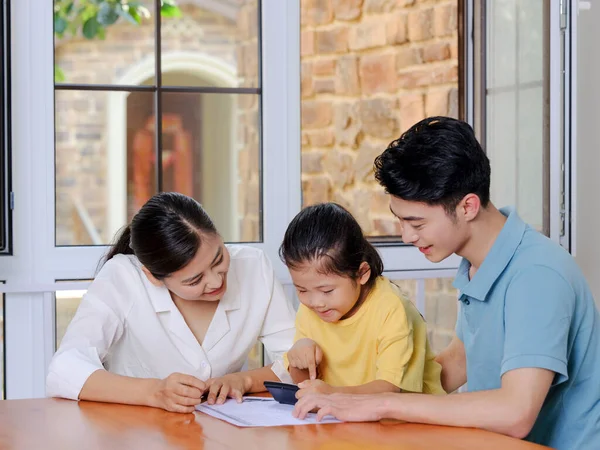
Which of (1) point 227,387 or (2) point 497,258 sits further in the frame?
(1) point 227,387

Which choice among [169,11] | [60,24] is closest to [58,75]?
[60,24]

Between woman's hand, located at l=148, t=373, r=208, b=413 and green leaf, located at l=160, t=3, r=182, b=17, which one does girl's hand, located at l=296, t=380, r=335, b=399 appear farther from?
green leaf, located at l=160, t=3, r=182, b=17

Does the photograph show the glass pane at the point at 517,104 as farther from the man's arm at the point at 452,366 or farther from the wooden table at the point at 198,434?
the wooden table at the point at 198,434

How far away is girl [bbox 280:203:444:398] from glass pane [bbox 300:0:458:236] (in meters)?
0.90

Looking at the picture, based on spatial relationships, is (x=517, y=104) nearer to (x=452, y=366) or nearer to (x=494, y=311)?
(x=452, y=366)

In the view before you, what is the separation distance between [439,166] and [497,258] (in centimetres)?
21

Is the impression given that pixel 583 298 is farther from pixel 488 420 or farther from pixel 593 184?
pixel 593 184

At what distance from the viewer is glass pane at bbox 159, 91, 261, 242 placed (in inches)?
109

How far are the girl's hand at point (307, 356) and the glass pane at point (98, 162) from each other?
3.12 feet

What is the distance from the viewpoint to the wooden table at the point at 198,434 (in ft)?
4.63

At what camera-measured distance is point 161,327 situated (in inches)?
80.7

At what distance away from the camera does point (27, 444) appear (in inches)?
58.6

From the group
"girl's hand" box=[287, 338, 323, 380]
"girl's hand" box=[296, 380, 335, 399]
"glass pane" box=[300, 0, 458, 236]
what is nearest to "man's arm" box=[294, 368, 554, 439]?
"girl's hand" box=[296, 380, 335, 399]

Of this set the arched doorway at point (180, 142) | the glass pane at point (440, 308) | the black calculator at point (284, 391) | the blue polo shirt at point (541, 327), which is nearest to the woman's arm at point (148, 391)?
the black calculator at point (284, 391)
